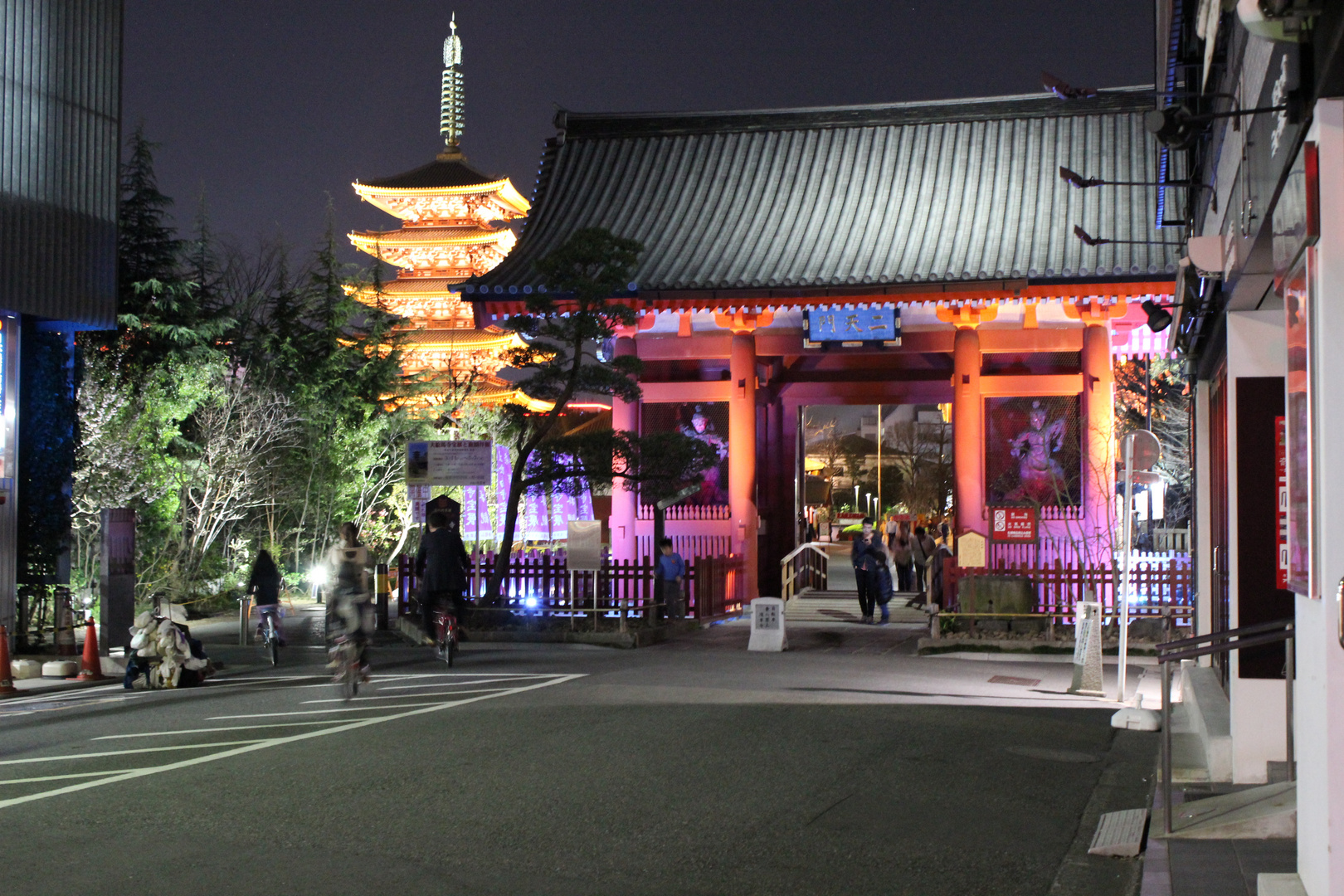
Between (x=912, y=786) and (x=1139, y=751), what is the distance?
2998 millimetres

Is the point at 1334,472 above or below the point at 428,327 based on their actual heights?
below

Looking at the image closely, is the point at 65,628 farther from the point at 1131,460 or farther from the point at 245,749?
the point at 1131,460

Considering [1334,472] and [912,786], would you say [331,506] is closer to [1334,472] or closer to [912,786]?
[912,786]

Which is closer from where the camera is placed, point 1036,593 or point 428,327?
point 1036,593

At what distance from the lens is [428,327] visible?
48.7 metres

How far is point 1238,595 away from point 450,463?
1540 centimetres

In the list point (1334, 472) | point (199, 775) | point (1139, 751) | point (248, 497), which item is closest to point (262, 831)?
point (199, 775)

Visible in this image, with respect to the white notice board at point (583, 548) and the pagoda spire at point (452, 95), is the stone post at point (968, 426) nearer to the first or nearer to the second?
the white notice board at point (583, 548)

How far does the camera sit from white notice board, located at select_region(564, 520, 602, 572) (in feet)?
69.8

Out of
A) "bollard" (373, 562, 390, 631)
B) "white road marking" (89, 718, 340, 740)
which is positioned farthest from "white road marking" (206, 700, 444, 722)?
"bollard" (373, 562, 390, 631)

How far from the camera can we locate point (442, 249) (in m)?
49.1

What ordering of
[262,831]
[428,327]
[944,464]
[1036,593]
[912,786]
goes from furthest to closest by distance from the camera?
[944,464] → [428,327] → [1036,593] → [912,786] → [262,831]

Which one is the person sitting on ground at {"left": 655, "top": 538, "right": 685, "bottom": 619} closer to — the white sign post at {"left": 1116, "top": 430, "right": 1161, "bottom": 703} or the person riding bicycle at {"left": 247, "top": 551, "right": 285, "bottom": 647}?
the person riding bicycle at {"left": 247, "top": 551, "right": 285, "bottom": 647}

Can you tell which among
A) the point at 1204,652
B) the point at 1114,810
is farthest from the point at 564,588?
the point at 1204,652
